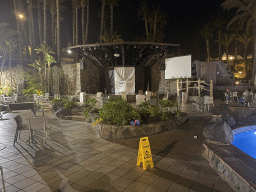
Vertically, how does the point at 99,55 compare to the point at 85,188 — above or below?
above

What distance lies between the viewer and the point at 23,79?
76.0ft

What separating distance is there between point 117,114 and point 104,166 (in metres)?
2.10

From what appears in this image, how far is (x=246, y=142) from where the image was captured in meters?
6.43

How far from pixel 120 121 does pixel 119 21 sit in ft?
80.9

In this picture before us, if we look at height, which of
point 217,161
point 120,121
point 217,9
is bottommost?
point 217,161

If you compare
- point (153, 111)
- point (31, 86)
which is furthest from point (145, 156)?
point (31, 86)

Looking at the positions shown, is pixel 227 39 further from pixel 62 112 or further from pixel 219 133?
pixel 219 133

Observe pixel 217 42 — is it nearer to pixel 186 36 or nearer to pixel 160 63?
pixel 186 36

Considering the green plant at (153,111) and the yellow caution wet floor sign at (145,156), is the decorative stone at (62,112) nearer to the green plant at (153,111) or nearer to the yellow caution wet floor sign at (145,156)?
the green plant at (153,111)

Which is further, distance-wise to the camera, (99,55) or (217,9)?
(217,9)

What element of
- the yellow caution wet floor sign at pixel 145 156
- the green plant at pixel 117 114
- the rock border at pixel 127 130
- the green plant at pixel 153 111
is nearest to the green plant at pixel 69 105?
the green plant at pixel 117 114

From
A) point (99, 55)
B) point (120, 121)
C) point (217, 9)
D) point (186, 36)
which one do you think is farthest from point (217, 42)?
point (120, 121)

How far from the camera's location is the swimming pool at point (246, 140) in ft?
19.7

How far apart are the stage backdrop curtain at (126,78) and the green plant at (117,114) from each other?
468 inches
